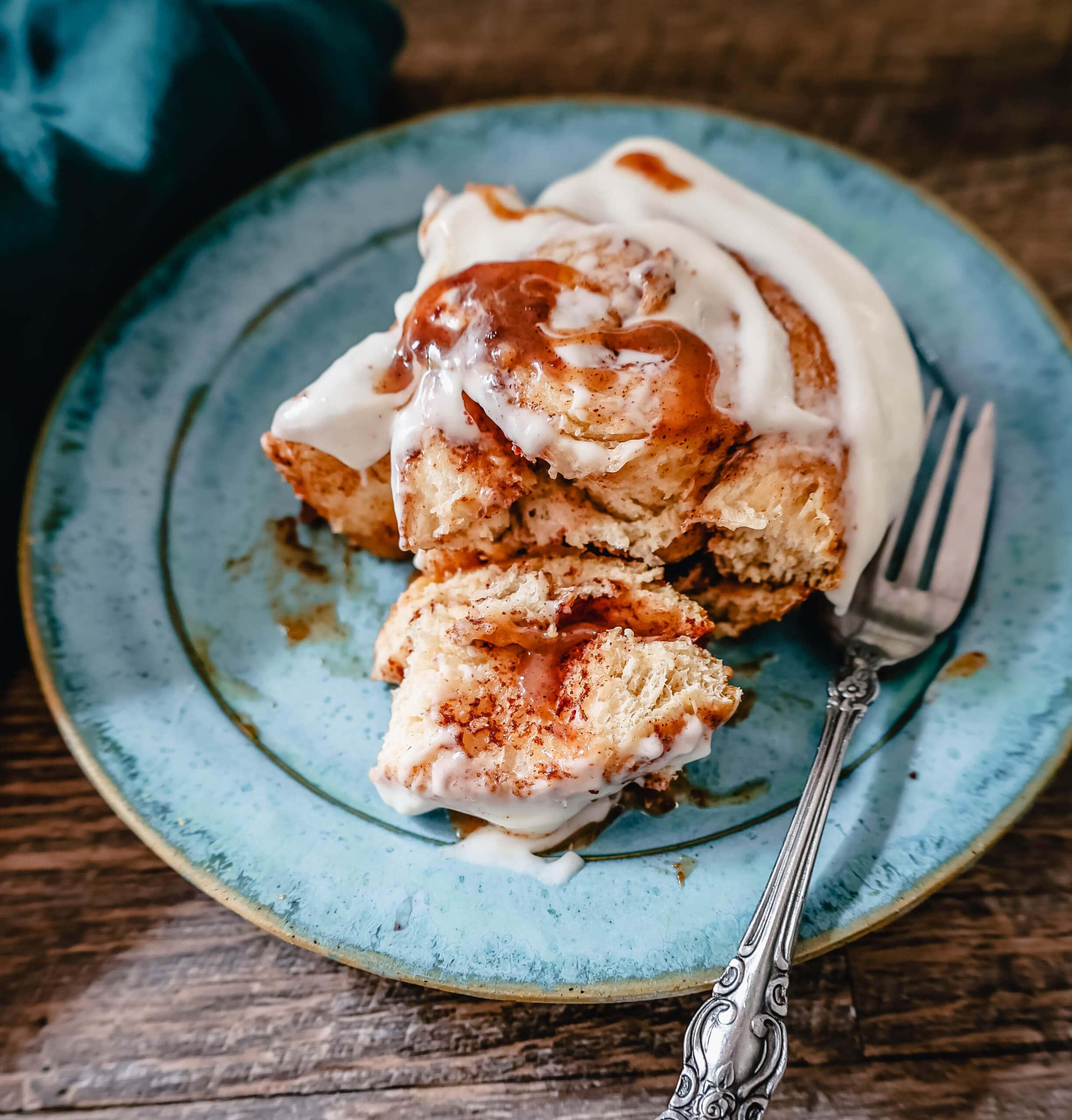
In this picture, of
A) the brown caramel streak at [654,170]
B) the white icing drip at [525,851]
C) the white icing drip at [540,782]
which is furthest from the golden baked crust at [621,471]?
the white icing drip at [525,851]

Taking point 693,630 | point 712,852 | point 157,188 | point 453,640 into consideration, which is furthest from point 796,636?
point 157,188

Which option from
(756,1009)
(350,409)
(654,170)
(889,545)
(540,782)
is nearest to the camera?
(756,1009)

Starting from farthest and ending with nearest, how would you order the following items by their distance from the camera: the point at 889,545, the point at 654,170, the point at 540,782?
the point at 654,170 → the point at 889,545 → the point at 540,782

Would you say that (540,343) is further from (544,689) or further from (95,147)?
(95,147)

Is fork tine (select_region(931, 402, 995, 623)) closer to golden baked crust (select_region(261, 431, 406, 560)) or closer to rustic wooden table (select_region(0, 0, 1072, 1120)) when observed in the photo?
rustic wooden table (select_region(0, 0, 1072, 1120))

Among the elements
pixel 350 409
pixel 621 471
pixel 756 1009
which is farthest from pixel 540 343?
pixel 756 1009

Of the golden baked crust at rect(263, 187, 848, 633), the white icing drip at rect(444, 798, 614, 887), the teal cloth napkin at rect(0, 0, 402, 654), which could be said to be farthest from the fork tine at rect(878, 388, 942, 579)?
the teal cloth napkin at rect(0, 0, 402, 654)

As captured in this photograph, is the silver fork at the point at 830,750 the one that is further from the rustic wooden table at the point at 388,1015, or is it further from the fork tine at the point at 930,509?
the rustic wooden table at the point at 388,1015
